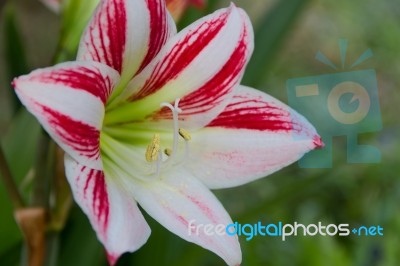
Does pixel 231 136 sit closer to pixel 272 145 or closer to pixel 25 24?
pixel 272 145

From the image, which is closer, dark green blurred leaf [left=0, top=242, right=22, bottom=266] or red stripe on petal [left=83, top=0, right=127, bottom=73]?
red stripe on petal [left=83, top=0, right=127, bottom=73]

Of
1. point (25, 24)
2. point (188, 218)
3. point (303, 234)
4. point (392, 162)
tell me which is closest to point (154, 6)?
point (188, 218)

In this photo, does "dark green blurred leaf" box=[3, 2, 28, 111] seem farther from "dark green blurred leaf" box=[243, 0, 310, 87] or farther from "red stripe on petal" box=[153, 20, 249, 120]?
"red stripe on petal" box=[153, 20, 249, 120]

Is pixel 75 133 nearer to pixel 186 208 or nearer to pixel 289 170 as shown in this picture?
pixel 186 208

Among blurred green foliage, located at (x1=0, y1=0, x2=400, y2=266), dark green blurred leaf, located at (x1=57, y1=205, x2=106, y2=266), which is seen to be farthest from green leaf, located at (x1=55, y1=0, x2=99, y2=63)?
dark green blurred leaf, located at (x1=57, y1=205, x2=106, y2=266)

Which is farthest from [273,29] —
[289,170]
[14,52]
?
[289,170]

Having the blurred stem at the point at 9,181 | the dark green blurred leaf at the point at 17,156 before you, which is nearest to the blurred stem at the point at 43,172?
the blurred stem at the point at 9,181

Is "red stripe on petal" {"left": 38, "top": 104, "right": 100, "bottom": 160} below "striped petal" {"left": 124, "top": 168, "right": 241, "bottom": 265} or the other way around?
the other way around
